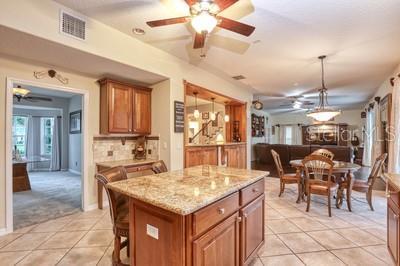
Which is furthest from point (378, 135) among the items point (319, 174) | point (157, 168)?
point (157, 168)

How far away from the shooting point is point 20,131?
7.82 m

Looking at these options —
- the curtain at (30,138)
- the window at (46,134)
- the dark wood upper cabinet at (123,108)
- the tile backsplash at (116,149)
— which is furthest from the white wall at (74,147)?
the dark wood upper cabinet at (123,108)

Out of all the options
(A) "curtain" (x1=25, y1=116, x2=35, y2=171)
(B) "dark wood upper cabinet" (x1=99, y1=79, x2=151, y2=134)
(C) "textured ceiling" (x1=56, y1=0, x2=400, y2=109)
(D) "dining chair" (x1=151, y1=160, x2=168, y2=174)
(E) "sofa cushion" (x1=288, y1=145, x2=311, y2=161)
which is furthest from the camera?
(E) "sofa cushion" (x1=288, y1=145, x2=311, y2=161)

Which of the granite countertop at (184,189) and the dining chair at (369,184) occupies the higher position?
the granite countertop at (184,189)

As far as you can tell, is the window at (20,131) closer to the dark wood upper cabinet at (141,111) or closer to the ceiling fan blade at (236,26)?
the dark wood upper cabinet at (141,111)

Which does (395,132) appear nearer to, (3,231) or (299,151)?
(299,151)

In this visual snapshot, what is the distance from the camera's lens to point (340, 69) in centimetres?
458

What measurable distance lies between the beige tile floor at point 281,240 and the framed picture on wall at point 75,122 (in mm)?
4314

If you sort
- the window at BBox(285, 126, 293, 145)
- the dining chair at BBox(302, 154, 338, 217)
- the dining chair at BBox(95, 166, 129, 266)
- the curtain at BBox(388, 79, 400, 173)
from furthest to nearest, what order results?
the window at BBox(285, 126, 293, 145), the curtain at BBox(388, 79, 400, 173), the dining chair at BBox(302, 154, 338, 217), the dining chair at BBox(95, 166, 129, 266)

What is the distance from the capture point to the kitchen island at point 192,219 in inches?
51.1

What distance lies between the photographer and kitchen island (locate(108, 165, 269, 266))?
1.30 meters

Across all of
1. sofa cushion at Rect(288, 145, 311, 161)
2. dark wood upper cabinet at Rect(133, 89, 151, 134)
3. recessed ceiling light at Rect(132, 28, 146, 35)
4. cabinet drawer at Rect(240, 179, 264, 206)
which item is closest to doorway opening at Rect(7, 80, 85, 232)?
dark wood upper cabinet at Rect(133, 89, 151, 134)

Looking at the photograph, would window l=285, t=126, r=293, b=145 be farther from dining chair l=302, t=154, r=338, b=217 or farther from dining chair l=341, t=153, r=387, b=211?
dining chair l=302, t=154, r=338, b=217

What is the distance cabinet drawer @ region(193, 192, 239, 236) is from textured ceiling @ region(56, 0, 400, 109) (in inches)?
81.5
